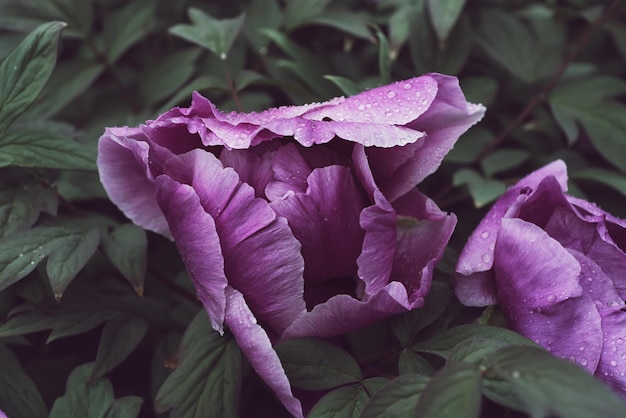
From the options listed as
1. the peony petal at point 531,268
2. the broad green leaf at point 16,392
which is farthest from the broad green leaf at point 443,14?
the broad green leaf at point 16,392

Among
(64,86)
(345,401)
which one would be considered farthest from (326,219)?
(64,86)

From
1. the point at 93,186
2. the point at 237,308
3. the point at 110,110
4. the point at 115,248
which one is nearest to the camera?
the point at 237,308

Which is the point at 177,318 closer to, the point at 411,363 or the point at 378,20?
the point at 411,363

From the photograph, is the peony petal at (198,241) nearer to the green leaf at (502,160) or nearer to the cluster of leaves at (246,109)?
the cluster of leaves at (246,109)

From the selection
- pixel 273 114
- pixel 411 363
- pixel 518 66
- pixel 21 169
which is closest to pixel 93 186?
pixel 21 169

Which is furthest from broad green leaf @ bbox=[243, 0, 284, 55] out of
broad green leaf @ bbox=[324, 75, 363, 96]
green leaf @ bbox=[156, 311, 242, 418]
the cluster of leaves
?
green leaf @ bbox=[156, 311, 242, 418]

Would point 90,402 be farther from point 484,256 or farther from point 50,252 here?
point 484,256
